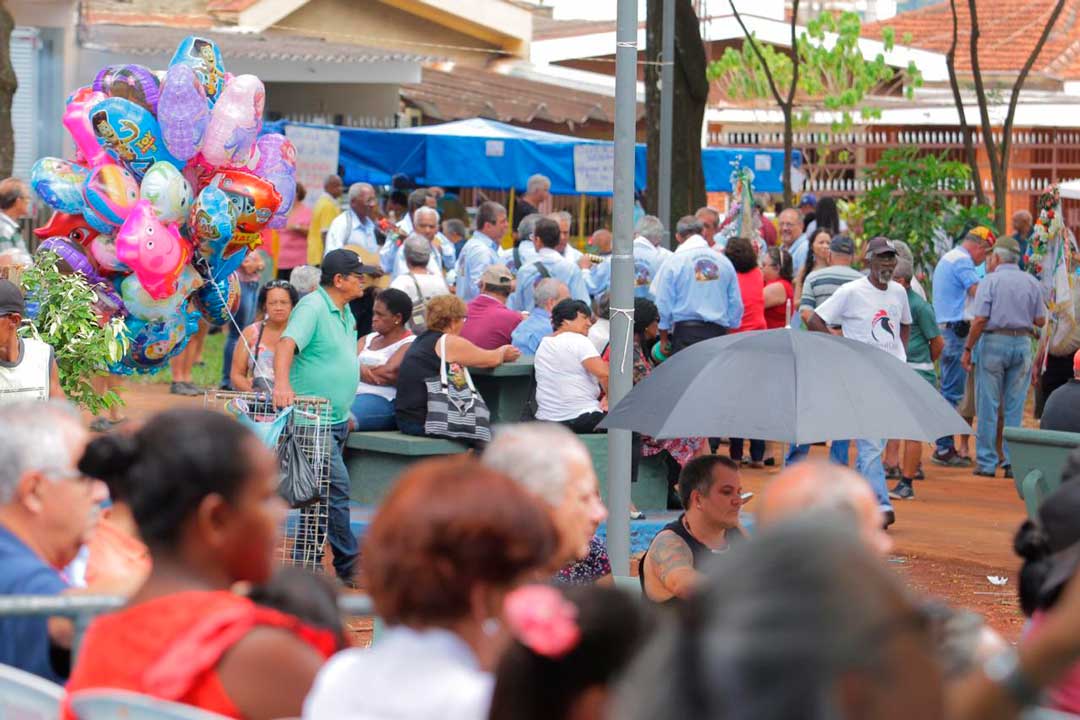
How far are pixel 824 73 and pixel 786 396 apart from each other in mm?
28393

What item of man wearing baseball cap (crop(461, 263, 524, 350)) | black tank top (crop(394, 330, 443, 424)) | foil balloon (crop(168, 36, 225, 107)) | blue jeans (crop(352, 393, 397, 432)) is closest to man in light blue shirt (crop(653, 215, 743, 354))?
man wearing baseball cap (crop(461, 263, 524, 350))

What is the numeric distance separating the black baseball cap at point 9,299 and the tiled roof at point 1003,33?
87.9 feet

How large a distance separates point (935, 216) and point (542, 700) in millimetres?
14567

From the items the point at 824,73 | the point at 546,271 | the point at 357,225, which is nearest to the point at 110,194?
the point at 546,271

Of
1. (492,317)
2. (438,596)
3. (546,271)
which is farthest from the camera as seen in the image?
(546,271)

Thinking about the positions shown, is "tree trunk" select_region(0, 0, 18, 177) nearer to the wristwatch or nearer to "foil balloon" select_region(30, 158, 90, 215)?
"foil balloon" select_region(30, 158, 90, 215)

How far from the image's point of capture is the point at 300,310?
27.3 feet

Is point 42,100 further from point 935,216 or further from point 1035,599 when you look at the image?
point 1035,599

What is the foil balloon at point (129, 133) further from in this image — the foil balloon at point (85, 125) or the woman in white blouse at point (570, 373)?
the woman in white blouse at point (570, 373)

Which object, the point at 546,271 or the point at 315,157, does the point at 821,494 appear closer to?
the point at 546,271

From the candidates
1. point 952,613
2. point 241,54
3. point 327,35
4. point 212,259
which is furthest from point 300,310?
point 327,35

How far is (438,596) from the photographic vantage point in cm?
271

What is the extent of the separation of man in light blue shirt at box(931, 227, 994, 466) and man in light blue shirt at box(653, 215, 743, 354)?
2.61 m

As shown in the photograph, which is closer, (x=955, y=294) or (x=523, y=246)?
(x=955, y=294)
